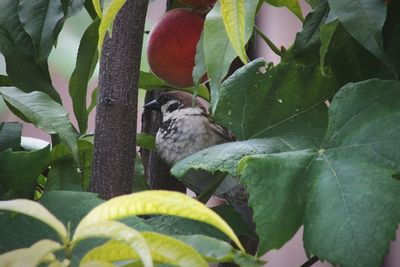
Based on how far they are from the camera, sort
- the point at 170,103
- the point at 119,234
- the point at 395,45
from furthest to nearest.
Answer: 1. the point at 170,103
2. the point at 395,45
3. the point at 119,234

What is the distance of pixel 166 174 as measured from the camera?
797 mm

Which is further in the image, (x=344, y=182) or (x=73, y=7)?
(x=73, y=7)

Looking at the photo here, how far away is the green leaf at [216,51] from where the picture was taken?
1.63 feet

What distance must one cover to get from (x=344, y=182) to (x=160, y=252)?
263 millimetres

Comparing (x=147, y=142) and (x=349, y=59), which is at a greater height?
(x=349, y=59)

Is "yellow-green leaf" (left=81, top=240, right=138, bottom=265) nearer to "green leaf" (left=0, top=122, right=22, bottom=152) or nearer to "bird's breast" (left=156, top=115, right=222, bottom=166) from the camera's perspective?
"green leaf" (left=0, top=122, right=22, bottom=152)

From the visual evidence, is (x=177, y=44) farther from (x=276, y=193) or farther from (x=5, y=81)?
(x=276, y=193)

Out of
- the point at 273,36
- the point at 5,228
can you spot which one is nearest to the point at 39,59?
the point at 5,228

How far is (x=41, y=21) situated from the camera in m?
0.64

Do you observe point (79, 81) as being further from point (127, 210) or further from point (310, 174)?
point (127, 210)

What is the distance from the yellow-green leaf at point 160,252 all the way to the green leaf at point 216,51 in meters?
0.24

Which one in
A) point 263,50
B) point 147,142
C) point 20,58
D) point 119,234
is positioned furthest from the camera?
point 263,50

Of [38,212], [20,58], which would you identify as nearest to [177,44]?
[20,58]

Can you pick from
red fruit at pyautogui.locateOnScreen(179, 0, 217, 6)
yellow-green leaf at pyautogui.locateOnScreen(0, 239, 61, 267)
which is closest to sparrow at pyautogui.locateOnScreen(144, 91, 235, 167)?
red fruit at pyautogui.locateOnScreen(179, 0, 217, 6)
